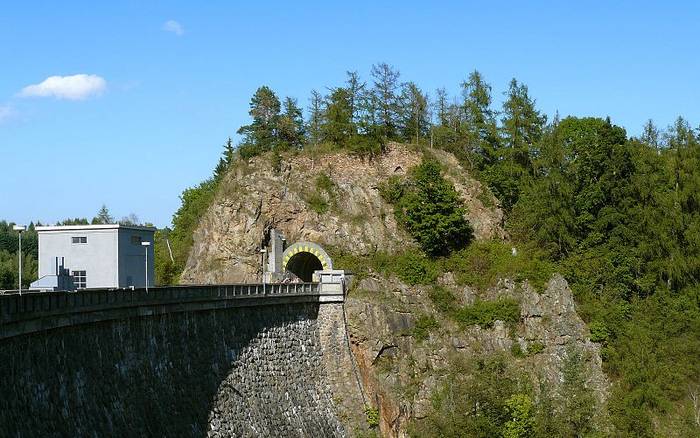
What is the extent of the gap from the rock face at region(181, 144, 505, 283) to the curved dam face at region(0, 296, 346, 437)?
10.6 meters

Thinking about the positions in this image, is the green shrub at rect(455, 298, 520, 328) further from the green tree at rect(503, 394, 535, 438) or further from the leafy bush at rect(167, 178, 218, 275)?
the leafy bush at rect(167, 178, 218, 275)

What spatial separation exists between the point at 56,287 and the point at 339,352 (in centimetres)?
2451

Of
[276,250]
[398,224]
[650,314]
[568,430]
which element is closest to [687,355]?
[650,314]

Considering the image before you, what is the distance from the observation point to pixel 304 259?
269ft

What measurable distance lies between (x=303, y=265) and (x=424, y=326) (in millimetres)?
15408

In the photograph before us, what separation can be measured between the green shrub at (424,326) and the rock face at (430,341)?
1.22ft

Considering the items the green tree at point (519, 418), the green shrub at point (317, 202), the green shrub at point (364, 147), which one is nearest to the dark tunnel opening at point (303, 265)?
the green shrub at point (317, 202)

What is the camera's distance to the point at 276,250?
7625 cm

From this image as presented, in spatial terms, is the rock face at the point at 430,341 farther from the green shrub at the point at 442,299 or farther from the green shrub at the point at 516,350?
the green shrub at the point at 442,299

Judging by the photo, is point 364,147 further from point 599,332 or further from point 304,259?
point 599,332

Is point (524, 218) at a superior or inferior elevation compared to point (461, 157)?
inferior

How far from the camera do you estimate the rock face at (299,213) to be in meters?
77.2

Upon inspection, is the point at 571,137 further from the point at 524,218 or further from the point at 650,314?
the point at 650,314

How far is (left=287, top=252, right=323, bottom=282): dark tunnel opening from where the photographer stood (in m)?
79.4
